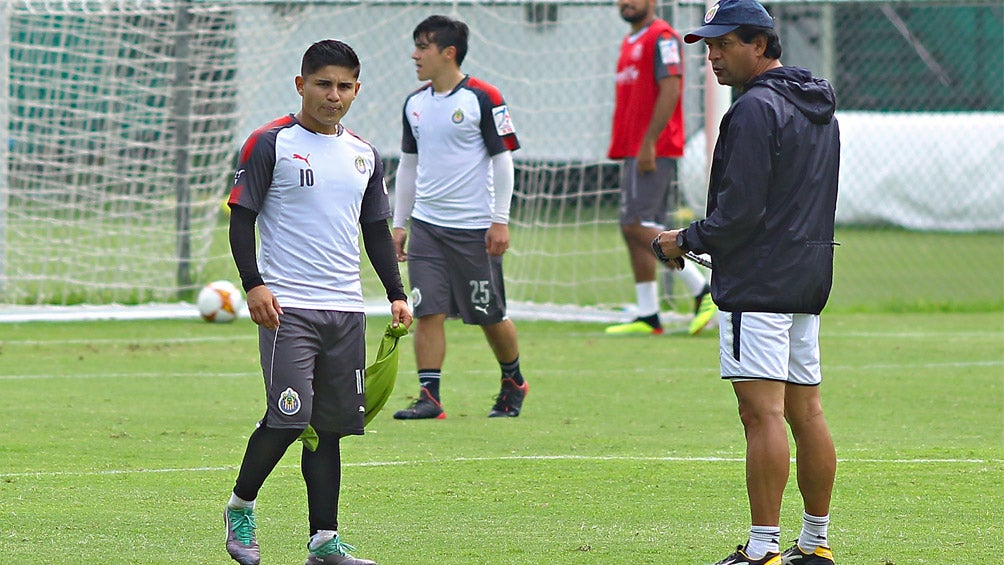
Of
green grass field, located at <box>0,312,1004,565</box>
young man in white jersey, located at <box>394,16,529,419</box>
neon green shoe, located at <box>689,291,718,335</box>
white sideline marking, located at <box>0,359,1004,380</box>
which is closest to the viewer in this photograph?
green grass field, located at <box>0,312,1004,565</box>

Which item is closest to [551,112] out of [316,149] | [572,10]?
[572,10]

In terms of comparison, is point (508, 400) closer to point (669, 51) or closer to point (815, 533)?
point (815, 533)

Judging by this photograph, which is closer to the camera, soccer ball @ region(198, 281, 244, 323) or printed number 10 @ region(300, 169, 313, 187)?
printed number 10 @ region(300, 169, 313, 187)

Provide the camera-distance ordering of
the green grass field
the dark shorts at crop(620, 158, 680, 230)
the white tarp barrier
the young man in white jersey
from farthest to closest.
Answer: the white tarp barrier < the dark shorts at crop(620, 158, 680, 230) < the young man in white jersey < the green grass field

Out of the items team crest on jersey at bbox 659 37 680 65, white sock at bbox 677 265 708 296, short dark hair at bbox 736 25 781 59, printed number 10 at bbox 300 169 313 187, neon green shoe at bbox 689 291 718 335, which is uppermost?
team crest on jersey at bbox 659 37 680 65

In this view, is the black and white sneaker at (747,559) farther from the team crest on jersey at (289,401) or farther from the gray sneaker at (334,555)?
the team crest on jersey at (289,401)

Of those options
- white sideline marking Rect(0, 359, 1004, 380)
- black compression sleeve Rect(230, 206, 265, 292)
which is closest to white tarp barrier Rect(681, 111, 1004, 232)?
white sideline marking Rect(0, 359, 1004, 380)

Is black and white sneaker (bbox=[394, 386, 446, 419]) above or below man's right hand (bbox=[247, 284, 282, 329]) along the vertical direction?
below

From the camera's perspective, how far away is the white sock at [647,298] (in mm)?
11719

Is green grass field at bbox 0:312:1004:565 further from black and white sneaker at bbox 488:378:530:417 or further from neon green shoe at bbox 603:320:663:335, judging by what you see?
neon green shoe at bbox 603:320:663:335

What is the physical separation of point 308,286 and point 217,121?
910 cm

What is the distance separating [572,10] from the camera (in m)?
14.5

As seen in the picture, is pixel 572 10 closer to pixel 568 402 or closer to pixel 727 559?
pixel 568 402

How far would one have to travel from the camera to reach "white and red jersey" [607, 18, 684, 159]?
1111 cm
